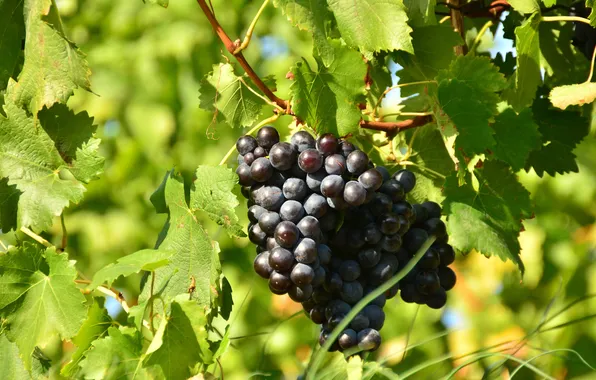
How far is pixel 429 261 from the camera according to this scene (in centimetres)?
145

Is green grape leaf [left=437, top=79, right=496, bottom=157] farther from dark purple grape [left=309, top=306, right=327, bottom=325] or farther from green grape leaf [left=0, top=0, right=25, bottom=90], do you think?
green grape leaf [left=0, top=0, right=25, bottom=90]

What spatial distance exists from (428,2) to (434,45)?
0.10 metres

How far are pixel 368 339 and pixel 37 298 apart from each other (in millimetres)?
525

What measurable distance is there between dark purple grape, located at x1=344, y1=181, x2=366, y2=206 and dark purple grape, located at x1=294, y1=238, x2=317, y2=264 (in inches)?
3.4

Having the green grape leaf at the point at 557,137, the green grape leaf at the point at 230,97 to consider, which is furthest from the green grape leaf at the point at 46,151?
the green grape leaf at the point at 557,137

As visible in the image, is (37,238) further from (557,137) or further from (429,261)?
(557,137)

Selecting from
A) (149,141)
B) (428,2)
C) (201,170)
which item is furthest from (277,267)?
(149,141)

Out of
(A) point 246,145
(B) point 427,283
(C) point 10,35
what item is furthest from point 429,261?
(C) point 10,35

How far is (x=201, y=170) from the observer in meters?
1.44

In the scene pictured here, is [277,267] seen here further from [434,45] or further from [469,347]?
[469,347]

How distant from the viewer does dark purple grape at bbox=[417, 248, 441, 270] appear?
4.75ft

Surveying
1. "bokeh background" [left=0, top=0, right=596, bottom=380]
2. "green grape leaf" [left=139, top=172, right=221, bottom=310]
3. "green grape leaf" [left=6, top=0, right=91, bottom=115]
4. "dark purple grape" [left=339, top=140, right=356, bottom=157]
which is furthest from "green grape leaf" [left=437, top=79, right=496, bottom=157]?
"bokeh background" [left=0, top=0, right=596, bottom=380]

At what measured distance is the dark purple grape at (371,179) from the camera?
134 centimetres

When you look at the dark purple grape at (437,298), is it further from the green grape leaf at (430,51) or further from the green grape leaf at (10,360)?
the green grape leaf at (10,360)
